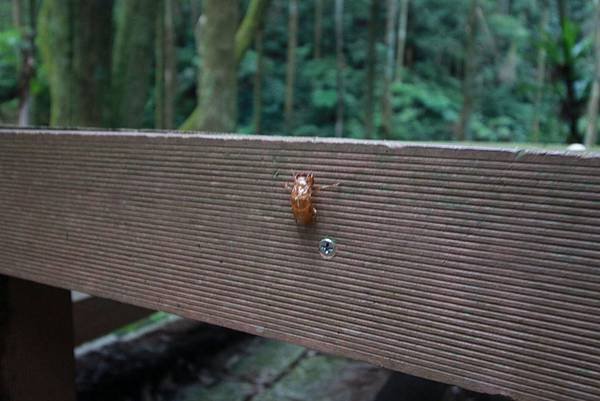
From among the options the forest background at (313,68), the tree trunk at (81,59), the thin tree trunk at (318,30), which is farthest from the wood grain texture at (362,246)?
the thin tree trunk at (318,30)

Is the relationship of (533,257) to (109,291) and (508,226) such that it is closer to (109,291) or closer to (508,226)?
(508,226)

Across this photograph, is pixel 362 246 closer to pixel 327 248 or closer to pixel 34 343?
pixel 327 248

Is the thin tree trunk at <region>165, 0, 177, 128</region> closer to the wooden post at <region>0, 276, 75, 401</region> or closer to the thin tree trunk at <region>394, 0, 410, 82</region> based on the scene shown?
the wooden post at <region>0, 276, 75, 401</region>

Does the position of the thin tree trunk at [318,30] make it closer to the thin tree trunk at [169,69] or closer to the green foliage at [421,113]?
the green foliage at [421,113]

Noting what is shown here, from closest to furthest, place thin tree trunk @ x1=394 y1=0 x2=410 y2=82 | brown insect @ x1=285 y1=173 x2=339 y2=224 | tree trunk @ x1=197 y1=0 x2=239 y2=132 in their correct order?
brown insect @ x1=285 y1=173 x2=339 y2=224 < tree trunk @ x1=197 y1=0 x2=239 y2=132 < thin tree trunk @ x1=394 y1=0 x2=410 y2=82

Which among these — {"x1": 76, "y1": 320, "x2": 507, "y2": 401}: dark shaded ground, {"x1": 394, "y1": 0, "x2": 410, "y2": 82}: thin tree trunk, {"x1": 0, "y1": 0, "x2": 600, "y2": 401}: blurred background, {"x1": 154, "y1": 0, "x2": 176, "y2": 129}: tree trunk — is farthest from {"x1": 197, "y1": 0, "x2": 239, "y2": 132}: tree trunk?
{"x1": 394, "y1": 0, "x2": 410, "y2": 82}: thin tree trunk

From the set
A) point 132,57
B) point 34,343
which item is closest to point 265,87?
point 132,57

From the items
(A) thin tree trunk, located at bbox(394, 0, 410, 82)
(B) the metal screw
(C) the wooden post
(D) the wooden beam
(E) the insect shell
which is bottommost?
(D) the wooden beam
